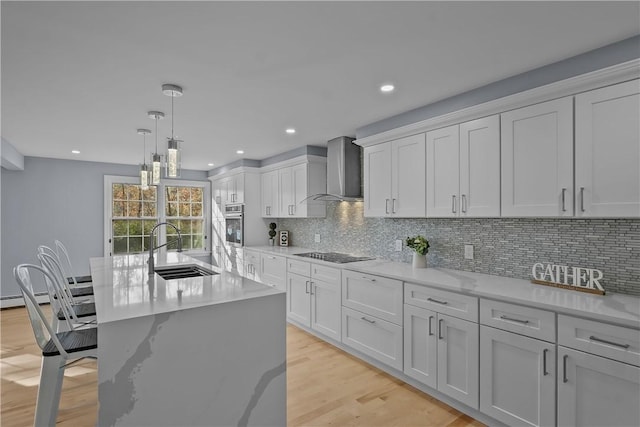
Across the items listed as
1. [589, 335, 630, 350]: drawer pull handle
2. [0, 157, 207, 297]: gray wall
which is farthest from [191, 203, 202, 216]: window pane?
[589, 335, 630, 350]: drawer pull handle

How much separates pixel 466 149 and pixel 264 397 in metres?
2.33

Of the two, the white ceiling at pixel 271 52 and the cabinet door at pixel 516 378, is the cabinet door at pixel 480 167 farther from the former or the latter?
the cabinet door at pixel 516 378

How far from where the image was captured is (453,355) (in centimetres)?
243

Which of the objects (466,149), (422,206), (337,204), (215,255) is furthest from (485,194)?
(215,255)

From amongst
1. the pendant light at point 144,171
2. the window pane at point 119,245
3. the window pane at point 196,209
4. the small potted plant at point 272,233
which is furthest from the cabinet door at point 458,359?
the window pane at point 119,245

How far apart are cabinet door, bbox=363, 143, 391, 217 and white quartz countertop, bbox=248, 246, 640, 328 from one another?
64cm

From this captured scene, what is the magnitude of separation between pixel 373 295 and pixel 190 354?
1.86m

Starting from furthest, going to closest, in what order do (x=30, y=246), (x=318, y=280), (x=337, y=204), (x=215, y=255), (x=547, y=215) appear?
1. (x=215, y=255)
2. (x=30, y=246)
3. (x=337, y=204)
4. (x=318, y=280)
5. (x=547, y=215)

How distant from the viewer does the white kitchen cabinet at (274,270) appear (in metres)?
4.55

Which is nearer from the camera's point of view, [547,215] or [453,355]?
[547,215]

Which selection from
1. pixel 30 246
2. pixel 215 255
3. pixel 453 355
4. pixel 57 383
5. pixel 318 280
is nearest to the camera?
pixel 57 383

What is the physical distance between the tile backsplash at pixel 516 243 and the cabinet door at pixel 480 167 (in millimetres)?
324

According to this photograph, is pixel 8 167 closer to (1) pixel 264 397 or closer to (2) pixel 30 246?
(2) pixel 30 246

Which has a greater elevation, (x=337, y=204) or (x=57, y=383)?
(x=337, y=204)
